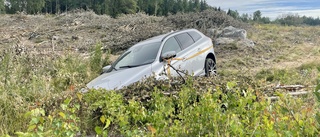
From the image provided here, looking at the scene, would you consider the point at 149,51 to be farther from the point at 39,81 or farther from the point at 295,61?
the point at 295,61

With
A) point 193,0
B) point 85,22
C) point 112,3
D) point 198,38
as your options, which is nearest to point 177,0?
point 193,0

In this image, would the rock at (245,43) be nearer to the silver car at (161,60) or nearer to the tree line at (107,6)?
the silver car at (161,60)

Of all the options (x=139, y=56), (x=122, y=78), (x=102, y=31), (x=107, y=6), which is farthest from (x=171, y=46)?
(x=107, y=6)

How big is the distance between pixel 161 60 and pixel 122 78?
41.0 inches

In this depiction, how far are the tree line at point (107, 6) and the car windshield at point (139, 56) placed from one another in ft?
148

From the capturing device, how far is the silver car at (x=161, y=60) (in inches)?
222

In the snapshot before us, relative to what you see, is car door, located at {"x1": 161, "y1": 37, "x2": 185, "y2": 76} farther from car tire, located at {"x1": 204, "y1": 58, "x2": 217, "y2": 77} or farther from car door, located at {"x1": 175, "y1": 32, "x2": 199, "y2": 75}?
car tire, located at {"x1": 204, "y1": 58, "x2": 217, "y2": 77}

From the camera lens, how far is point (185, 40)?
7.55 metres

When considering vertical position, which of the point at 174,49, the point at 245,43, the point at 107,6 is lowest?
the point at 245,43

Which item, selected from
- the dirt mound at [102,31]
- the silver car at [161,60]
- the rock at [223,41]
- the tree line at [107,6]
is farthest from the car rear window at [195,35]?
the tree line at [107,6]

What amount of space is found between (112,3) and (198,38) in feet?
180

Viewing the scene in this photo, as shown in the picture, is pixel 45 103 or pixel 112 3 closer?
pixel 45 103

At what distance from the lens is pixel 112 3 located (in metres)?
60.4

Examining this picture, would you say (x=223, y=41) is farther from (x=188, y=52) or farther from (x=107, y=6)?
(x=107, y=6)
